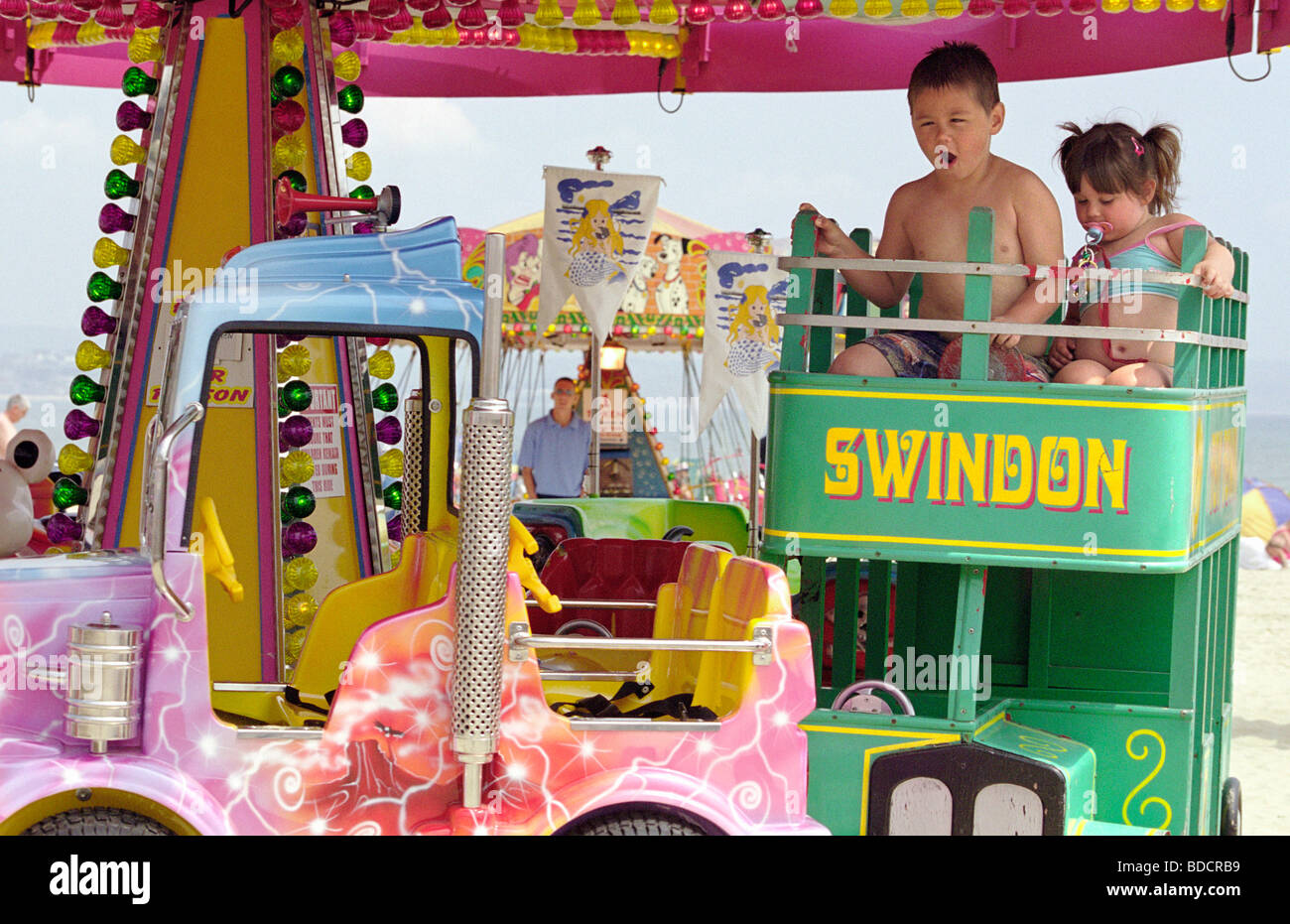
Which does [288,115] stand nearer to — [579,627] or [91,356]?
[91,356]

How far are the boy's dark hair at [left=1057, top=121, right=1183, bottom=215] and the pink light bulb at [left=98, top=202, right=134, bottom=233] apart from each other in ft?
10.0

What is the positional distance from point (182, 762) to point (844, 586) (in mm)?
2202

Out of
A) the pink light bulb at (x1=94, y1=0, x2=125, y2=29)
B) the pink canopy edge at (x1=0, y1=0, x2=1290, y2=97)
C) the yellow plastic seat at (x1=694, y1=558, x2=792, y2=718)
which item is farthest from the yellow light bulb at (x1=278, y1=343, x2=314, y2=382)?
the pink canopy edge at (x1=0, y1=0, x2=1290, y2=97)

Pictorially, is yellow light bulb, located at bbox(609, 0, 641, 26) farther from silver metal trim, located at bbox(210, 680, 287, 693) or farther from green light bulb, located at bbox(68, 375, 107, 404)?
silver metal trim, located at bbox(210, 680, 287, 693)

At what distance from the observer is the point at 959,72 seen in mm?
3861

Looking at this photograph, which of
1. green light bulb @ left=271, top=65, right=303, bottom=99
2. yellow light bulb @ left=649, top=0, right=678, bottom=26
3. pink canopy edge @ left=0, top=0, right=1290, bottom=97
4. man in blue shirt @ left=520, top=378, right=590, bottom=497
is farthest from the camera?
man in blue shirt @ left=520, top=378, right=590, bottom=497

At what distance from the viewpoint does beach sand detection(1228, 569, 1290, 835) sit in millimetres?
5586

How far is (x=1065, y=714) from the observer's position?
3955 mm

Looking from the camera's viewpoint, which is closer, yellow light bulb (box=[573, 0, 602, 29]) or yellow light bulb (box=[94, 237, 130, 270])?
yellow light bulb (box=[94, 237, 130, 270])

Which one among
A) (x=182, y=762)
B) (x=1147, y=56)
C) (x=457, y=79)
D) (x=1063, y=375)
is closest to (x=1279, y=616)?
(x=1147, y=56)

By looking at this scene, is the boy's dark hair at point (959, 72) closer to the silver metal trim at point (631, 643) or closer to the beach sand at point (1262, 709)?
the silver metal trim at point (631, 643)

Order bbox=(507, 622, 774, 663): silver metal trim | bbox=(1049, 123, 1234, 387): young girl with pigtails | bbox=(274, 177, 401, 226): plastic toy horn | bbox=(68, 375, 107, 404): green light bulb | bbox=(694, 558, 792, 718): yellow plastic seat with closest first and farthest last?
bbox=(507, 622, 774, 663): silver metal trim → bbox=(694, 558, 792, 718): yellow plastic seat → bbox=(274, 177, 401, 226): plastic toy horn → bbox=(1049, 123, 1234, 387): young girl with pigtails → bbox=(68, 375, 107, 404): green light bulb

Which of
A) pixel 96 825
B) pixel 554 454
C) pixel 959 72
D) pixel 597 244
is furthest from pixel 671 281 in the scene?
pixel 96 825

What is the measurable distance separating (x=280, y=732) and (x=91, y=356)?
7.65 feet
